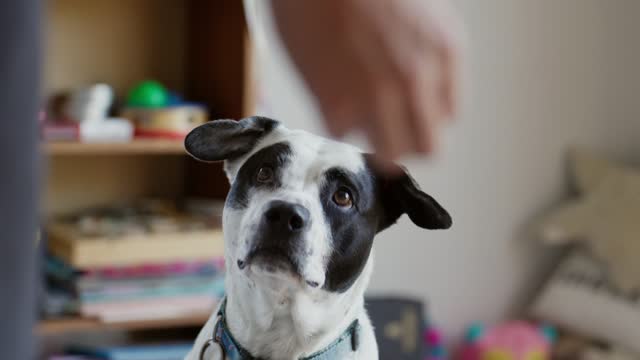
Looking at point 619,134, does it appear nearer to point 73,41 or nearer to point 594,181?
point 594,181

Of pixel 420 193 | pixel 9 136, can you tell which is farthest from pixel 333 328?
pixel 9 136

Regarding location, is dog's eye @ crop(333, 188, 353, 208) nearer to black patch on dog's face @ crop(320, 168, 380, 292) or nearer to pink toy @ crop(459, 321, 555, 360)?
black patch on dog's face @ crop(320, 168, 380, 292)

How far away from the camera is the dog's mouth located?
2.47 ft

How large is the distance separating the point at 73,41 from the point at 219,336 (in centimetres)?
153

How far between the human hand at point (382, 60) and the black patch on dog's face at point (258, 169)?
433 mm

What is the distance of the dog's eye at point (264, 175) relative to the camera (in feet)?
2.71

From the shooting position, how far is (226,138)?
2.56 ft

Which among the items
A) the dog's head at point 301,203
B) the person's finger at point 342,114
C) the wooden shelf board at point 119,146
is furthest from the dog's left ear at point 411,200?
the wooden shelf board at point 119,146

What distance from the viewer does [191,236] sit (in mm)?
2004

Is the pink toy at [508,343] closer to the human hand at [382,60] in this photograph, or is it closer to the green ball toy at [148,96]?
the green ball toy at [148,96]

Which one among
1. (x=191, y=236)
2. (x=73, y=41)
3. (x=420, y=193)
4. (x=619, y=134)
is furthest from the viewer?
(x=619, y=134)

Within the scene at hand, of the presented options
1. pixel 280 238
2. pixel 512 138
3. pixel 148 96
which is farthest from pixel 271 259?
pixel 512 138

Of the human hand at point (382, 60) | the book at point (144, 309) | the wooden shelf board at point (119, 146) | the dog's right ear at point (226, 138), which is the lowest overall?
the book at point (144, 309)

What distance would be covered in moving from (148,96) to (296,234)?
54.7 inches
